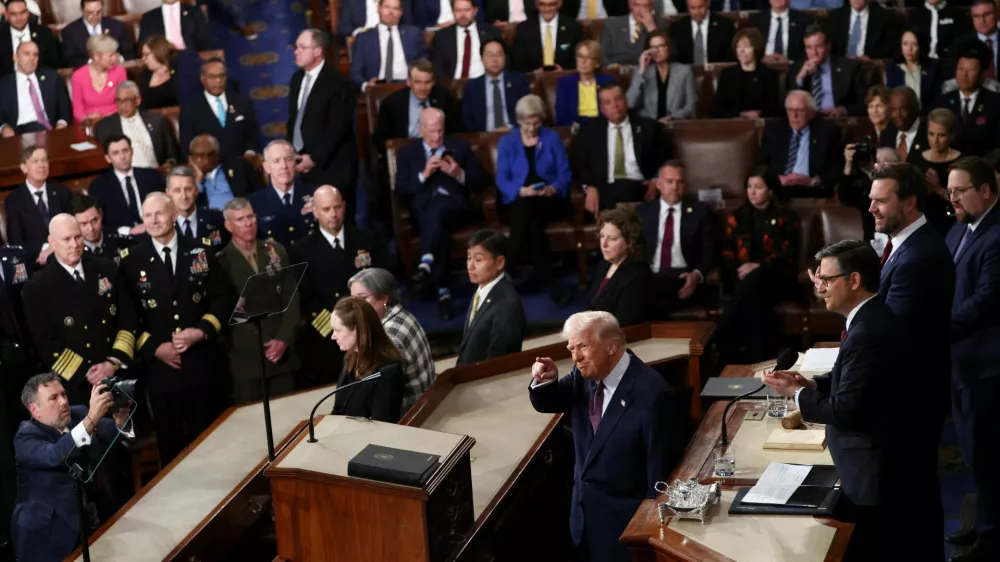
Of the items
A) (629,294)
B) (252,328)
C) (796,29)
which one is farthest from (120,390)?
(796,29)

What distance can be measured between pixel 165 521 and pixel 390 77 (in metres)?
4.82

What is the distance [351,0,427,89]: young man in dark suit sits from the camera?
8.41 metres

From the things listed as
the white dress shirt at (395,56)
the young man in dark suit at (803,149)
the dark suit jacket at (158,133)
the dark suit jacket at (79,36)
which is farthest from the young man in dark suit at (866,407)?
the dark suit jacket at (79,36)

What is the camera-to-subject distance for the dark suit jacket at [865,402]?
3.42m

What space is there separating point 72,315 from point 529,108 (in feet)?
9.57

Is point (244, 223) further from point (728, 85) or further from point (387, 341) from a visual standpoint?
point (728, 85)

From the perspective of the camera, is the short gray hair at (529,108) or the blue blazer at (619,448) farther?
the short gray hair at (529,108)

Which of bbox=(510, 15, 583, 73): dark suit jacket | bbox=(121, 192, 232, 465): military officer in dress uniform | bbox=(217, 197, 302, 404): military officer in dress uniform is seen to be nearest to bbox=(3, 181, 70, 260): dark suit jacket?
bbox=(121, 192, 232, 465): military officer in dress uniform

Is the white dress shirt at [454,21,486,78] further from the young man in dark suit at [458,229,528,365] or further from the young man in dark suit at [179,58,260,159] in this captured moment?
the young man in dark suit at [458,229,528,365]

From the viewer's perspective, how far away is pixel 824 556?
323cm

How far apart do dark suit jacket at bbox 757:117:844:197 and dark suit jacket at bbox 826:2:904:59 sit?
4.50 ft

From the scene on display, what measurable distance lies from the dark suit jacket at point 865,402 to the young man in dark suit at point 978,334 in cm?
110

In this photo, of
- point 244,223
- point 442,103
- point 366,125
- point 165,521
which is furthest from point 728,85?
point 165,521

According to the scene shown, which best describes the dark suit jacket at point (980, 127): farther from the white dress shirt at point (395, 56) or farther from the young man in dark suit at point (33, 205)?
the young man in dark suit at point (33, 205)
